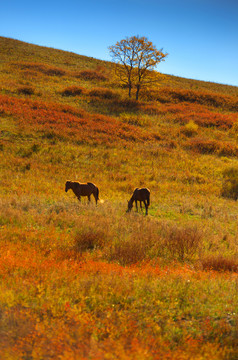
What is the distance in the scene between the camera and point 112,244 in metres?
7.01

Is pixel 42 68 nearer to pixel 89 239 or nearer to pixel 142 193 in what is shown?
pixel 142 193

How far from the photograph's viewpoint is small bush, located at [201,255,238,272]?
638 centimetres

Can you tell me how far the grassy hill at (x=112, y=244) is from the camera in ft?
10.5

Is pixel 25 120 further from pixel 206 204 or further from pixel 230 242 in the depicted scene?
pixel 230 242

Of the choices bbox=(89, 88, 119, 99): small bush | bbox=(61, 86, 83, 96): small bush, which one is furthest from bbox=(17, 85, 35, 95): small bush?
bbox=(89, 88, 119, 99): small bush

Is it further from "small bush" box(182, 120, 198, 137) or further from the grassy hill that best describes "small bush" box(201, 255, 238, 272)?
"small bush" box(182, 120, 198, 137)

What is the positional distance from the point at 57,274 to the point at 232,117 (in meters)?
35.1

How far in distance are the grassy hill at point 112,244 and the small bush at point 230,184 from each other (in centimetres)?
13

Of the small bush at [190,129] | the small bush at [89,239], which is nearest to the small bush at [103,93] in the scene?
the small bush at [190,129]

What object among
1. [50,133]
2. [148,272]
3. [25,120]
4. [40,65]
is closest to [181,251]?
[148,272]

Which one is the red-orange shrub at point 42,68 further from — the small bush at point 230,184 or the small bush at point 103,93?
the small bush at point 230,184

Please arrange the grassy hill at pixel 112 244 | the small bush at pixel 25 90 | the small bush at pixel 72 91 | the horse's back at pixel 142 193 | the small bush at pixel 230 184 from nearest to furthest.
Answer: the grassy hill at pixel 112 244, the horse's back at pixel 142 193, the small bush at pixel 230 184, the small bush at pixel 25 90, the small bush at pixel 72 91

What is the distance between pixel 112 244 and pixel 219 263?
121 inches

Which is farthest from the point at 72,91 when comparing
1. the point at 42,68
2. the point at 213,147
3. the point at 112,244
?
the point at 112,244
